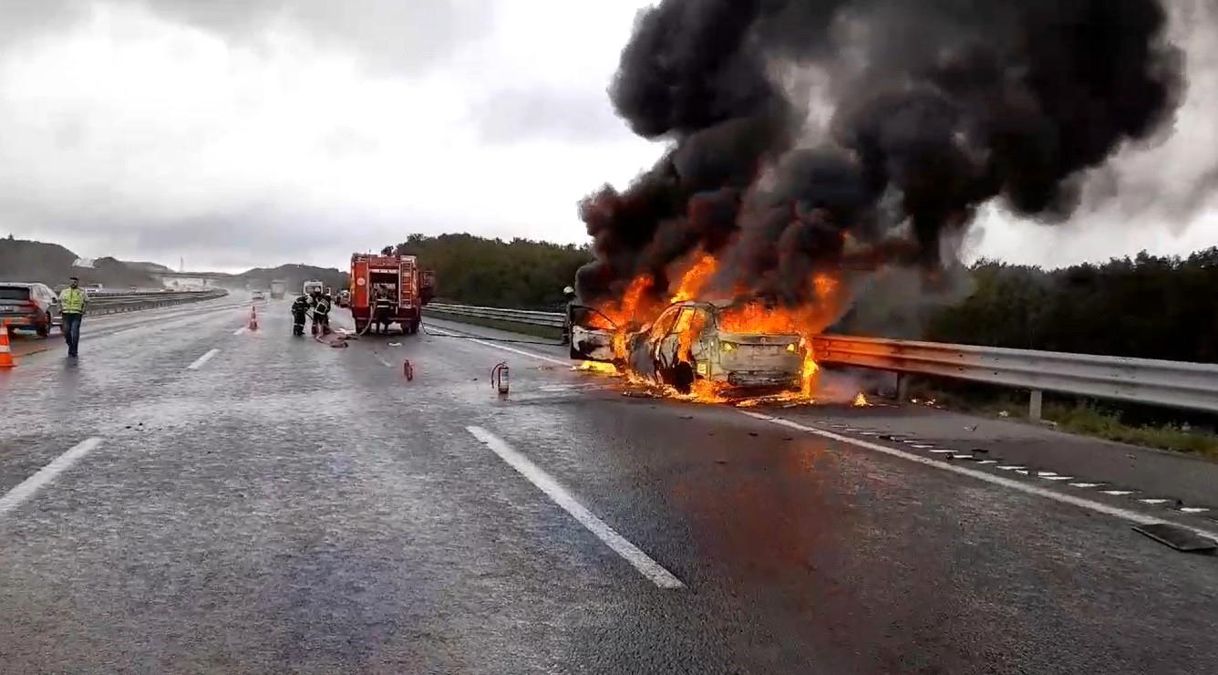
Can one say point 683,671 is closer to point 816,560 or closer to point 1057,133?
point 816,560

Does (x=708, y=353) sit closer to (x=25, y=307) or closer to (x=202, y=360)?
(x=202, y=360)

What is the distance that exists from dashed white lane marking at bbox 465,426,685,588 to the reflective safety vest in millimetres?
13546

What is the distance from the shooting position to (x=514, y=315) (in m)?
37.3

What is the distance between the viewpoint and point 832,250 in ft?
54.2

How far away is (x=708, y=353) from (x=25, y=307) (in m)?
20.6

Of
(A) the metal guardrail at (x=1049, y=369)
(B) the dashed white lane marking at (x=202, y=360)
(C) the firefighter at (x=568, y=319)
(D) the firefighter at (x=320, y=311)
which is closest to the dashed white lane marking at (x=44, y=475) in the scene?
(B) the dashed white lane marking at (x=202, y=360)

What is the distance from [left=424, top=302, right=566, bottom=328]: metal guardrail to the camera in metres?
30.9

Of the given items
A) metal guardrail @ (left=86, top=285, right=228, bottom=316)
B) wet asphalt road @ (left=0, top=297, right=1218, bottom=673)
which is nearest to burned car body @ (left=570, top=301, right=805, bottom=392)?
wet asphalt road @ (left=0, top=297, right=1218, bottom=673)

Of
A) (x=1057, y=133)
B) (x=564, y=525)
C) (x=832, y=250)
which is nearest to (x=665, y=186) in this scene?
(x=832, y=250)

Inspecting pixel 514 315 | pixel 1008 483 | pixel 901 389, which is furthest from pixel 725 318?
pixel 514 315

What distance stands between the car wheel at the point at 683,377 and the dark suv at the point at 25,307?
64.1ft

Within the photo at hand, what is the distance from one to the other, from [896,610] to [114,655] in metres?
3.40

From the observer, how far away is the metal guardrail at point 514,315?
30859 mm

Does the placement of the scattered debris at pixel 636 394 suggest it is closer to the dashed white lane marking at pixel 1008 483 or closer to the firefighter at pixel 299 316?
the dashed white lane marking at pixel 1008 483
